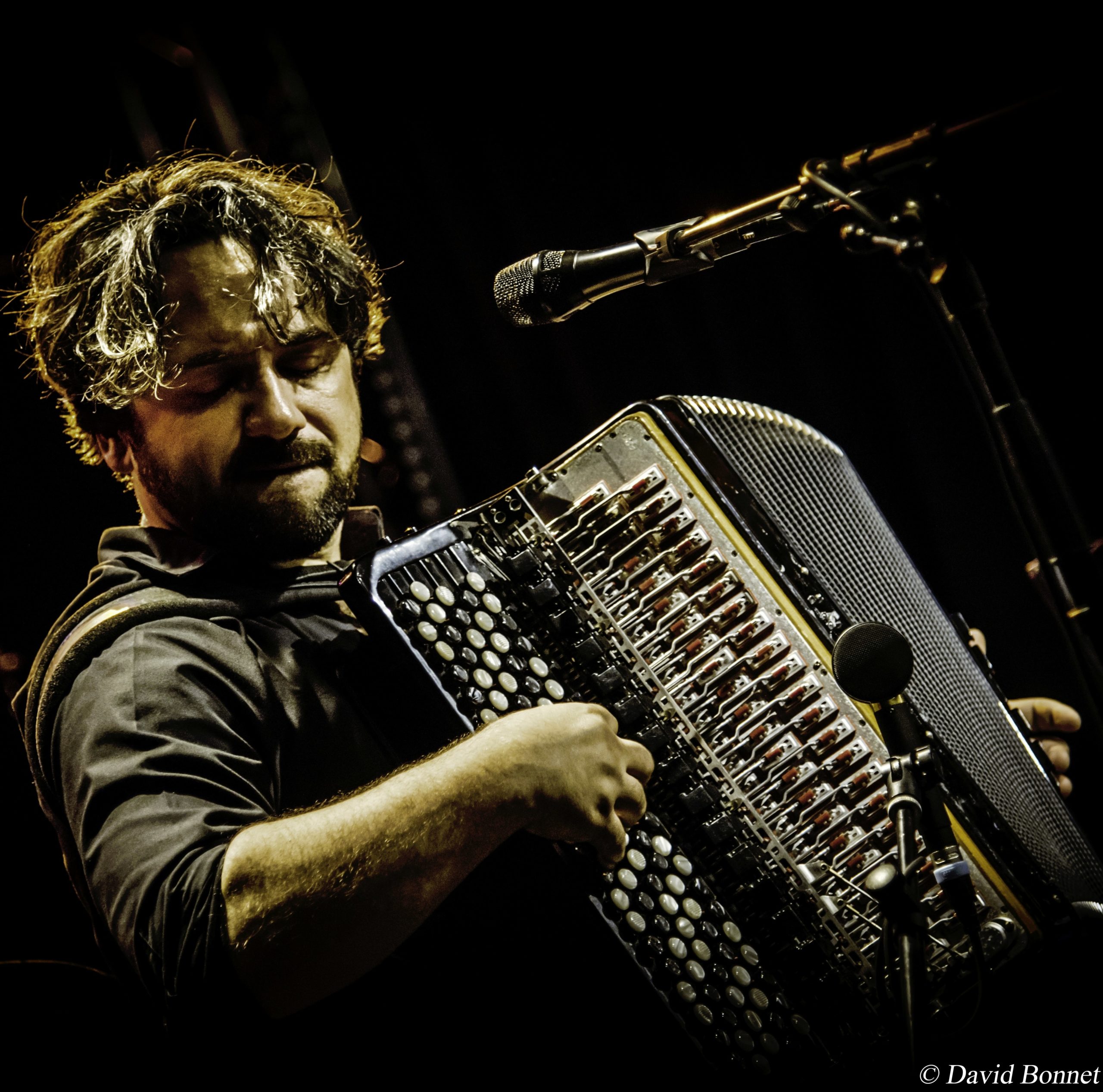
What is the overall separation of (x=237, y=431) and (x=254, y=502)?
0.14 metres

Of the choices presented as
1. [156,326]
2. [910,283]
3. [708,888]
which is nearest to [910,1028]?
[708,888]

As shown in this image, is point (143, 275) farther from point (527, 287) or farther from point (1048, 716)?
point (1048, 716)

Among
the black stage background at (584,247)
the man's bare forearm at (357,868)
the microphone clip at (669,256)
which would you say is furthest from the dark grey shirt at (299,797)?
the black stage background at (584,247)

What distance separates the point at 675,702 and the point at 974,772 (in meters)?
0.58

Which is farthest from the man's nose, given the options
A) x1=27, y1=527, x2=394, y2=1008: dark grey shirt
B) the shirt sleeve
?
the shirt sleeve

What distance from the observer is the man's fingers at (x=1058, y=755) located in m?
1.98

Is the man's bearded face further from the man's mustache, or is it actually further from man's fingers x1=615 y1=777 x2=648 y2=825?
man's fingers x1=615 y1=777 x2=648 y2=825

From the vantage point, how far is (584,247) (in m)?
3.12

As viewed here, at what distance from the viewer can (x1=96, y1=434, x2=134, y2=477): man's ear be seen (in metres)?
1.88

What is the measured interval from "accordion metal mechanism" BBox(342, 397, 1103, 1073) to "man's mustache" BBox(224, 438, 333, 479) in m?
0.44

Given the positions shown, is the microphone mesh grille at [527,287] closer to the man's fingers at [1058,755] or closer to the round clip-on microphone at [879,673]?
the round clip-on microphone at [879,673]

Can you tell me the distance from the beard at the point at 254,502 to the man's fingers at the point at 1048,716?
62.3 inches

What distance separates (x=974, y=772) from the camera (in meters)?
1.58

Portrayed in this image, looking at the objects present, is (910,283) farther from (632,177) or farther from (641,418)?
(641,418)
